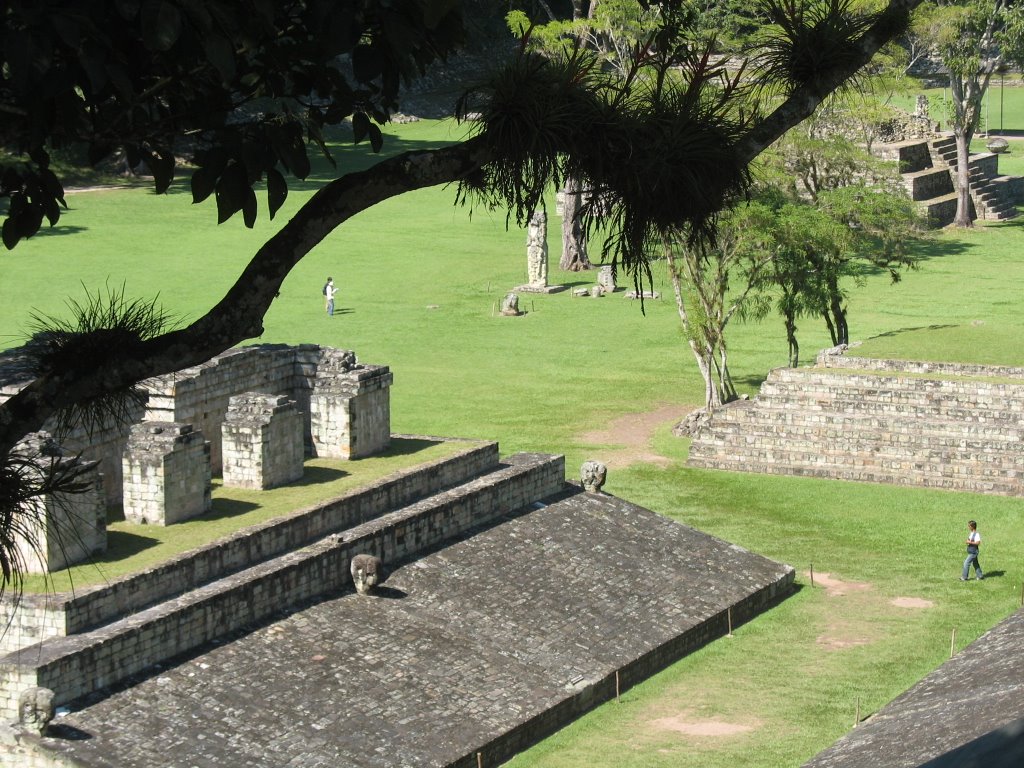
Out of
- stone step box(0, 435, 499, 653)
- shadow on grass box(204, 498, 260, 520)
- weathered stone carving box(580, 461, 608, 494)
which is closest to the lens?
stone step box(0, 435, 499, 653)

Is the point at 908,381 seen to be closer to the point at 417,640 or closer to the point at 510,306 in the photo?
the point at 417,640

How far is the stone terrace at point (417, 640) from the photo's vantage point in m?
17.2

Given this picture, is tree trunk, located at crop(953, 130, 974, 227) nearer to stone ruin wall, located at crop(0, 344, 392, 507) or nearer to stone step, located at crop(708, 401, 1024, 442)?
stone step, located at crop(708, 401, 1024, 442)

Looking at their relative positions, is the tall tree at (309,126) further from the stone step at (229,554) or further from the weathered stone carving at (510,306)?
the weathered stone carving at (510,306)

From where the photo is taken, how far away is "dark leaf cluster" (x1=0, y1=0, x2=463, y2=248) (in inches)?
280

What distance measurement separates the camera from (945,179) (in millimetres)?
60188

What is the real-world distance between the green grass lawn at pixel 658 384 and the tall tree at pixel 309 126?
447 inches

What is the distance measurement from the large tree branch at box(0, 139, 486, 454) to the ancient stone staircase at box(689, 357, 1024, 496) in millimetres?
23655

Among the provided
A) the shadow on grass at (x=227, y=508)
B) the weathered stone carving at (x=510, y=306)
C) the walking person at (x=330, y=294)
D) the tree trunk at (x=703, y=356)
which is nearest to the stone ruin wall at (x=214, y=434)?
the shadow on grass at (x=227, y=508)

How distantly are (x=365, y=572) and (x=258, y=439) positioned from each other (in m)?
2.52

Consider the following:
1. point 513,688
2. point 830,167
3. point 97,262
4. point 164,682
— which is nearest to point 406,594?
point 513,688

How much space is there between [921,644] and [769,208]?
1340 centimetres

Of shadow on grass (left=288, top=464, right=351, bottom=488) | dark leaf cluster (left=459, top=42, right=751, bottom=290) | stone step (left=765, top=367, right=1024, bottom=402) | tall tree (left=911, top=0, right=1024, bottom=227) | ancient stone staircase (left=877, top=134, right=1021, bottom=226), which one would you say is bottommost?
shadow on grass (left=288, top=464, right=351, bottom=488)


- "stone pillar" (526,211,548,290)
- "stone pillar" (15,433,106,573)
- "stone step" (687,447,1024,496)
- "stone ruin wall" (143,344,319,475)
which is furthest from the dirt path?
"stone pillar" (15,433,106,573)
